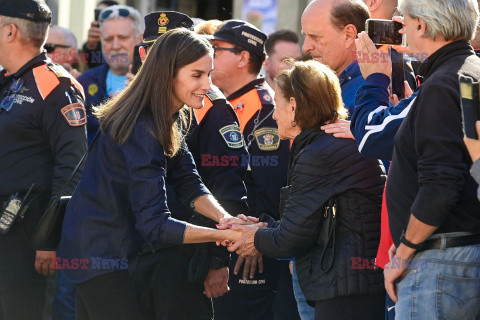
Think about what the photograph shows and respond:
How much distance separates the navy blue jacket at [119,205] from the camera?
3543mm

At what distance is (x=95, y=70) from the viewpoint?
257 inches

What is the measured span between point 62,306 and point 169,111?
245 centimetres

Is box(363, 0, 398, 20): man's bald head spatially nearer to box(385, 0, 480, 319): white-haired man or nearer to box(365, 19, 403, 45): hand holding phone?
box(365, 19, 403, 45): hand holding phone

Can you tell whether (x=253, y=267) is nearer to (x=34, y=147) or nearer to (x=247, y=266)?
(x=247, y=266)

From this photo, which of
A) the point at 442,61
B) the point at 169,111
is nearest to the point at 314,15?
the point at 169,111

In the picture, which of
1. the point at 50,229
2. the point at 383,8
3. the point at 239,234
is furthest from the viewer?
the point at 383,8

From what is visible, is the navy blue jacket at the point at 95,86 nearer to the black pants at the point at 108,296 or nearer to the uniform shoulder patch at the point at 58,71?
the uniform shoulder patch at the point at 58,71

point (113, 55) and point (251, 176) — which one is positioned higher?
point (113, 55)

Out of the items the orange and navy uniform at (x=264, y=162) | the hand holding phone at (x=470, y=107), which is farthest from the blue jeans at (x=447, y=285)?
the orange and navy uniform at (x=264, y=162)

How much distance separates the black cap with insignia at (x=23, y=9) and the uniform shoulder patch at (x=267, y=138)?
157 centimetres

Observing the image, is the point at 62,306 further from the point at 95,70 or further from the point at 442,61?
the point at 442,61

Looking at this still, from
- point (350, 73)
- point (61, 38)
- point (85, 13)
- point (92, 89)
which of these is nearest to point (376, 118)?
point (350, 73)

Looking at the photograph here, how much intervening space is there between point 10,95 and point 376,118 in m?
2.58

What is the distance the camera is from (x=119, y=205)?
3.61 meters
